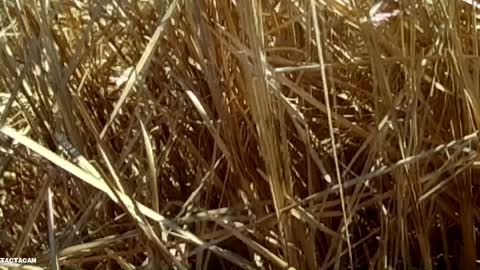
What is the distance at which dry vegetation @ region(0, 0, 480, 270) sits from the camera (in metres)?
1.02

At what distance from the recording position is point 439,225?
114 centimetres

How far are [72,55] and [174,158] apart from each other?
177mm

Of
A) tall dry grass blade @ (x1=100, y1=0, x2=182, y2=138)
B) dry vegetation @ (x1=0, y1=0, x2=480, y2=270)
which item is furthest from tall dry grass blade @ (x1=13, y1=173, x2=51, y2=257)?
tall dry grass blade @ (x1=100, y1=0, x2=182, y2=138)

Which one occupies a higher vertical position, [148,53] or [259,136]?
[148,53]

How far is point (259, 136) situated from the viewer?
3.29 feet

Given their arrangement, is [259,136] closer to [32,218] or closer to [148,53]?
[148,53]

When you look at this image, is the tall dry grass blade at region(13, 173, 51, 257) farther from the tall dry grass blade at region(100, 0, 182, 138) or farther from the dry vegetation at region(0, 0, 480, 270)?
the tall dry grass blade at region(100, 0, 182, 138)

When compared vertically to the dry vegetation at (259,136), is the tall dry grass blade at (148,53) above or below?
above

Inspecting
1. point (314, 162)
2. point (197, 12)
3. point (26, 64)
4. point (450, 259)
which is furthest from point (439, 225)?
point (26, 64)

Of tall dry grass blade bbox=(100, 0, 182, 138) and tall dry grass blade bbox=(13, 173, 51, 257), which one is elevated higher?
tall dry grass blade bbox=(100, 0, 182, 138)

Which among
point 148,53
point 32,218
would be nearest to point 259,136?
point 148,53

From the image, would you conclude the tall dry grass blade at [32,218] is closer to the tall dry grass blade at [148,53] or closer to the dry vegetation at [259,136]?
the dry vegetation at [259,136]

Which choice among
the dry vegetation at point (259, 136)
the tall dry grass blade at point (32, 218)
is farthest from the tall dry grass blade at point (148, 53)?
the tall dry grass blade at point (32, 218)

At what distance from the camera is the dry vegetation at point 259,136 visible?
1024mm
